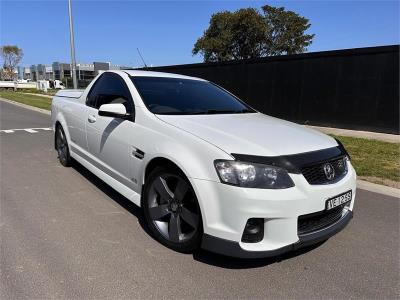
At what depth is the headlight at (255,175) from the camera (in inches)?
119

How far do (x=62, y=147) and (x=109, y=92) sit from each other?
2211mm

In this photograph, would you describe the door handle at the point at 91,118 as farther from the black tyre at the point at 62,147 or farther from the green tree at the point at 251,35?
the green tree at the point at 251,35

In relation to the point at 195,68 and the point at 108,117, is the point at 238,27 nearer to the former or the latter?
the point at 195,68

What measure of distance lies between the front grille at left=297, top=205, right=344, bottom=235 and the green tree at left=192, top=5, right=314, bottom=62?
42597 millimetres

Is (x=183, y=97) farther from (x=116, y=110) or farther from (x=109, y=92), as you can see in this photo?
(x=109, y=92)

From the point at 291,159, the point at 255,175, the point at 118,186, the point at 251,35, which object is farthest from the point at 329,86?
the point at 251,35

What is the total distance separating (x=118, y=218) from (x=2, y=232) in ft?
3.83

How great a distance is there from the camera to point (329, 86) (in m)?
12.4

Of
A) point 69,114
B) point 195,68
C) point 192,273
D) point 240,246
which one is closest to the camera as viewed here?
point 240,246

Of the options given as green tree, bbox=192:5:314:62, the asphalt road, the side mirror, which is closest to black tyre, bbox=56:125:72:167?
the asphalt road

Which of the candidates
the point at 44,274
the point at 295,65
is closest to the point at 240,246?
the point at 44,274

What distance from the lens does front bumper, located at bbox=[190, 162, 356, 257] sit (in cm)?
300

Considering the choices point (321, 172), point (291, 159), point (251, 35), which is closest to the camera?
point (291, 159)

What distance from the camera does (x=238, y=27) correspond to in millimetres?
44375
